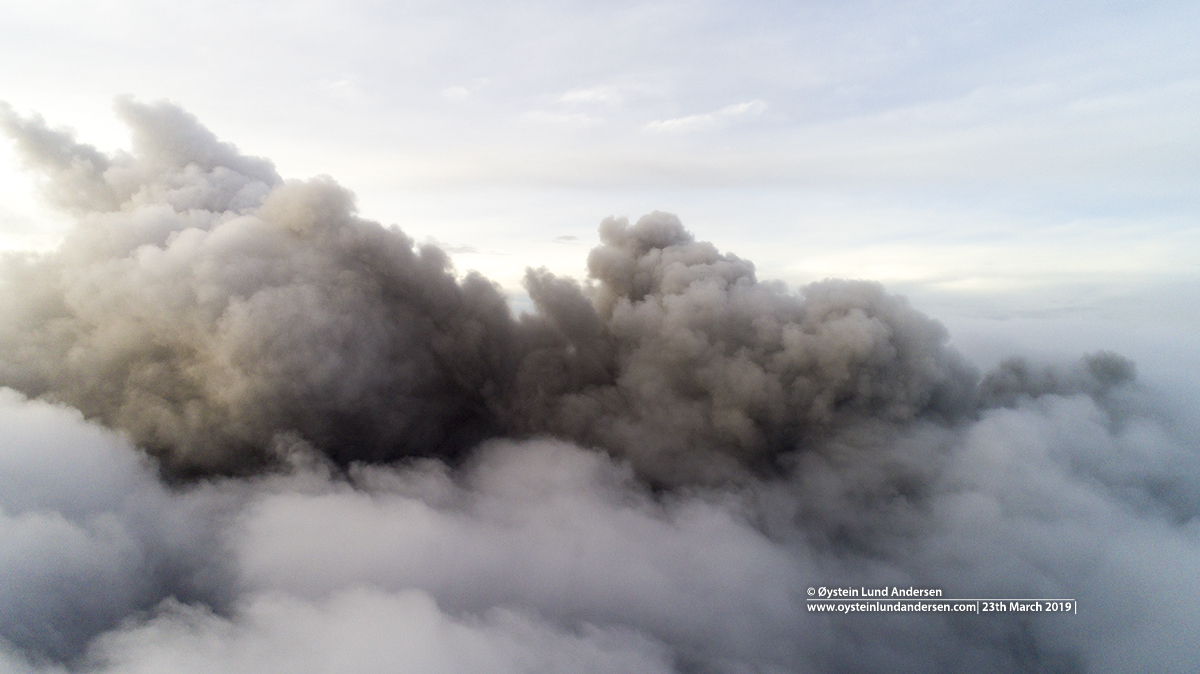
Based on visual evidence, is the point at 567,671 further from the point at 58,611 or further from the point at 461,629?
the point at 58,611

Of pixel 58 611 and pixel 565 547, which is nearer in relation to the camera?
pixel 58 611

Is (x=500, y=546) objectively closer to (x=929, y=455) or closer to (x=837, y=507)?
(x=837, y=507)

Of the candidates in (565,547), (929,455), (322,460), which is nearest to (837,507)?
(929,455)

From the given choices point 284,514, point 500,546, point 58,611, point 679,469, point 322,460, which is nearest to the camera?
point 58,611

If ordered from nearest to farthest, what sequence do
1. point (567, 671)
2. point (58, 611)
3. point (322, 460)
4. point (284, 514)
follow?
point (58, 611), point (567, 671), point (284, 514), point (322, 460)

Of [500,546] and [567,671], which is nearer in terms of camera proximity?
[567,671]

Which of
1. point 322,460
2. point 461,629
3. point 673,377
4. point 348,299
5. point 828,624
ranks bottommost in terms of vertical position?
point 828,624

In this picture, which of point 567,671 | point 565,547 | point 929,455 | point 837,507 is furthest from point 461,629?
point 929,455

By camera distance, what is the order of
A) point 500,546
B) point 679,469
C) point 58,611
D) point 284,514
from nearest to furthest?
point 58,611, point 284,514, point 500,546, point 679,469

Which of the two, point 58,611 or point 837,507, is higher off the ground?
point 58,611
